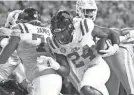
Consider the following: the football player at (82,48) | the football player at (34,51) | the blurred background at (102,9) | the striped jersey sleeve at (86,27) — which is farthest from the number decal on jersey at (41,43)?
the blurred background at (102,9)

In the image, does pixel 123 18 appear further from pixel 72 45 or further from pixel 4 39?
pixel 72 45

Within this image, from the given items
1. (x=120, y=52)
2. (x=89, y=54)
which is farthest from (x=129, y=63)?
(x=89, y=54)

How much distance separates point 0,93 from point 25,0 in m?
5.31

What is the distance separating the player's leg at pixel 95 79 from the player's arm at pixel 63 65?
17cm

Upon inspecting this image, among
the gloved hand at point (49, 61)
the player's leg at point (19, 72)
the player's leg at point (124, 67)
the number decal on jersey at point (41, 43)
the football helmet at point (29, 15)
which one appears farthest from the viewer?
the player's leg at point (19, 72)

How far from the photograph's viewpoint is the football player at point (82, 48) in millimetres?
3721

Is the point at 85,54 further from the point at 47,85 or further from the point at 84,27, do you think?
the point at 47,85

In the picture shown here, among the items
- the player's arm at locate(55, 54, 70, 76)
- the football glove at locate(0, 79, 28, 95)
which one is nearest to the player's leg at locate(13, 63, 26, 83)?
the player's arm at locate(55, 54, 70, 76)

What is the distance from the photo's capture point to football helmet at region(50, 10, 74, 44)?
3715 millimetres

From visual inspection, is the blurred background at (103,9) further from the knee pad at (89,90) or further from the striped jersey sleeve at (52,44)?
the knee pad at (89,90)

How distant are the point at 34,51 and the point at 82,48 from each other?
1.53 ft

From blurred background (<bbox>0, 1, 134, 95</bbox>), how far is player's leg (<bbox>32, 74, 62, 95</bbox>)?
446 cm

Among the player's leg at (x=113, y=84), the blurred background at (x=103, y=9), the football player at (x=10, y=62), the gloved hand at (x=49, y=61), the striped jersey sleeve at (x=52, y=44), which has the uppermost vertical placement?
the striped jersey sleeve at (x=52, y=44)

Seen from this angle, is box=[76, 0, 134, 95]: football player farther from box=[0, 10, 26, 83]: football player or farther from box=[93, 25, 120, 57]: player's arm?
box=[0, 10, 26, 83]: football player
